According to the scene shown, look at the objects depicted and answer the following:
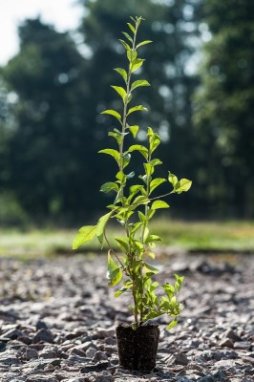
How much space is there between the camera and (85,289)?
8.82 m

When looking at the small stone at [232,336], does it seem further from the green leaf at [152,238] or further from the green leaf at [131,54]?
the green leaf at [131,54]

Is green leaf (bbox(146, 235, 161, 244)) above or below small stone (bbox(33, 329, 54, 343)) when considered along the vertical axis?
above

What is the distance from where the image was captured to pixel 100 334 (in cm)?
495

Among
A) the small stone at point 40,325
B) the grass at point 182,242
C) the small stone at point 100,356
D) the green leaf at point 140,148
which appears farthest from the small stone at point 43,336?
the grass at point 182,242

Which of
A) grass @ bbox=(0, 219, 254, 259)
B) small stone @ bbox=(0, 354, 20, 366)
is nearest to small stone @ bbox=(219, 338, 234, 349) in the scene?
small stone @ bbox=(0, 354, 20, 366)

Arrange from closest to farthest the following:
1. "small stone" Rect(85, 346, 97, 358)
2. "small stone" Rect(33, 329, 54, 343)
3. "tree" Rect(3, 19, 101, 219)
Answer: "small stone" Rect(85, 346, 97, 358)
"small stone" Rect(33, 329, 54, 343)
"tree" Rect(3, 19, 101, 219)

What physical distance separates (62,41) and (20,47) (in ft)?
9.84

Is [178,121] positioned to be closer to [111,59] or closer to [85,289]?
[111,59]

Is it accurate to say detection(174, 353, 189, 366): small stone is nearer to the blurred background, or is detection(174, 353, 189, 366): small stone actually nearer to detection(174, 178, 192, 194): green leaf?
detection(174, 178, 192, 194): green leaf

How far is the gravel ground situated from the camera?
375 centimetres

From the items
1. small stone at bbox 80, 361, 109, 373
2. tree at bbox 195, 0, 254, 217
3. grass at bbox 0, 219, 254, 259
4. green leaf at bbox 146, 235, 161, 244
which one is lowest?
small stone at bbox 80, 361, 109, 373

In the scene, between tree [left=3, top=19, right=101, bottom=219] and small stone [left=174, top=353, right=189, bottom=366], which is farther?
tree [left=3, top=19, right=101, bottom=219]

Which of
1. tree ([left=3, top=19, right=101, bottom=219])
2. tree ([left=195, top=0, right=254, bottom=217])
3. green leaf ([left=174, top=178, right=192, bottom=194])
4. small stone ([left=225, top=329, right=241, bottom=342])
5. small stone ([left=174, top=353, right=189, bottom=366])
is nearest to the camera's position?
green leaf ([left=174, top=178, right=192, bottom=194])

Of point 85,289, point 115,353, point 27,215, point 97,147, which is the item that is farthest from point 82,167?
point 115,353
